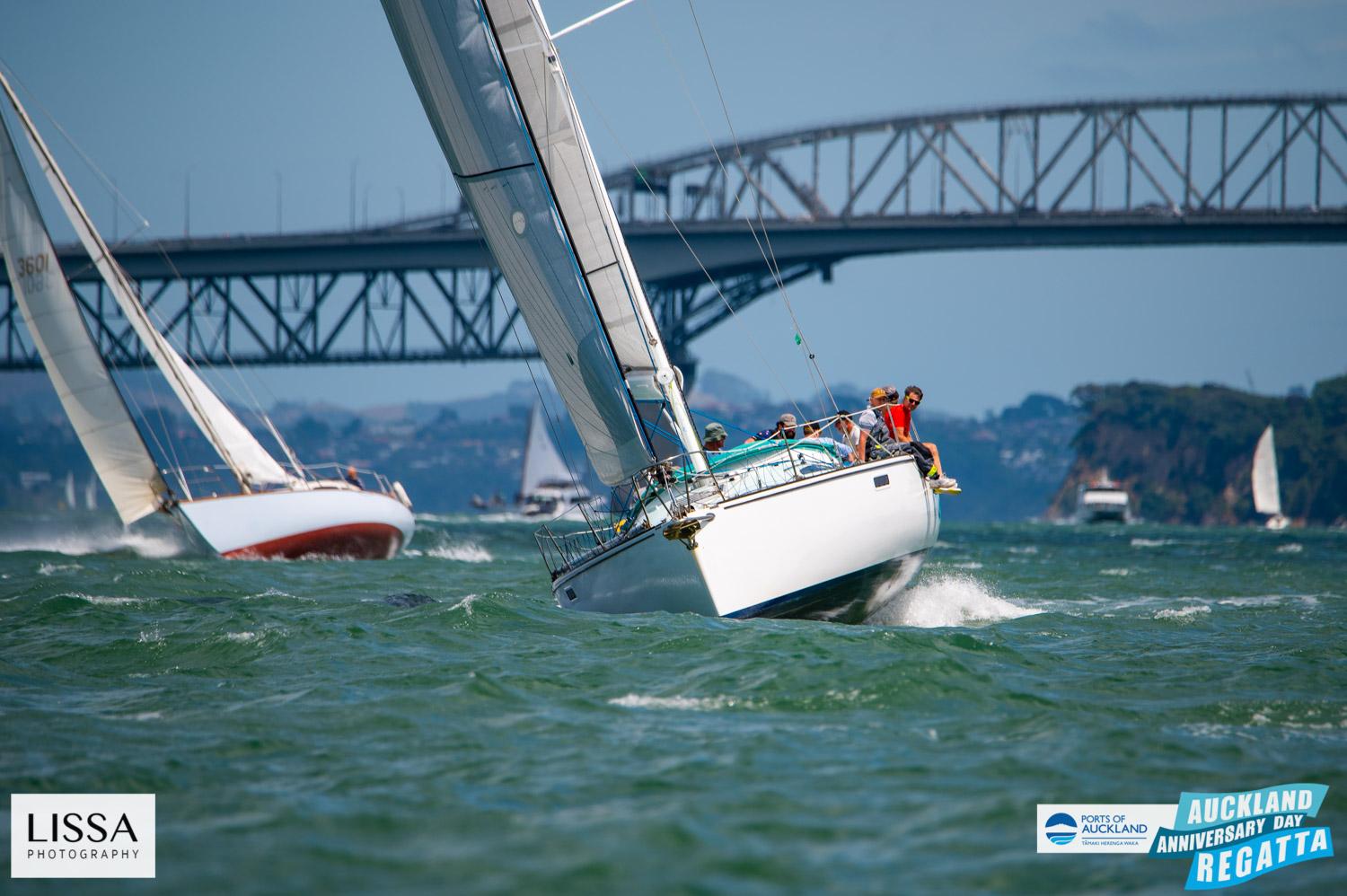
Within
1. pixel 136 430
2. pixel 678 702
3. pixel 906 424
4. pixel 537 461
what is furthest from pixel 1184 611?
pixel 537 461

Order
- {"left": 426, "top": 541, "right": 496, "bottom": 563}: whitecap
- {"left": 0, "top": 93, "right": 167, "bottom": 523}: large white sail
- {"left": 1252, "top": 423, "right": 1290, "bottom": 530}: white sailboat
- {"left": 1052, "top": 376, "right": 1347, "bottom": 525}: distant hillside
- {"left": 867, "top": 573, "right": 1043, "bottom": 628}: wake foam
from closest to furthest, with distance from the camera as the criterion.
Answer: {"left": 867, "top": 573, "right": 1043, "bottom": 628}: wake foam, {"left": 0, "top": 93, "right": 167, "bottom": 523}: large white sail, {"left": 426, "top": 541, "right": 496, "bottom": 563}: whitecap, {"left": 1252, "top": 423, "right": 1290, "bottom": 530}: white sailboat, {"left": 1052, "top": 376, "right": 1347, "bottom": 525}: distant hillside

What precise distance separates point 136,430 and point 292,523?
3703 mm

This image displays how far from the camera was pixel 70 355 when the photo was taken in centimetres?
2905

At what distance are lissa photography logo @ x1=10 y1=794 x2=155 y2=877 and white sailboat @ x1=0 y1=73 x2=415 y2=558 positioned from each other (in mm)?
20734

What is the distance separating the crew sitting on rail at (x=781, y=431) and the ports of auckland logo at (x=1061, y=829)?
23.3 feet

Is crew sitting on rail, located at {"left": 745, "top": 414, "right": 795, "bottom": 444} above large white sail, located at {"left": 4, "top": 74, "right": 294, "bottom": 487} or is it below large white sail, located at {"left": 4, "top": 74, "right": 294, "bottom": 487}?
below

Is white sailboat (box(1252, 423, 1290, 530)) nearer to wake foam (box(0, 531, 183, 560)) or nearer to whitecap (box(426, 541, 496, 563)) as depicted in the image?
whitecap (box(426, 541, 496, 563))

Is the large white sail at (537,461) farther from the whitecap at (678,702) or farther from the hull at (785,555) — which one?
the whitecap at (678,702)

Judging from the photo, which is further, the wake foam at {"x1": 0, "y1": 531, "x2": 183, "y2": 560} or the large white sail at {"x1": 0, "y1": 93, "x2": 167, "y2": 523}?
the wake foam at {"x1": 0, "y1": 531, "x2": 183, "y2": 560}

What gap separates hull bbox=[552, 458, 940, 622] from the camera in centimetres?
1293

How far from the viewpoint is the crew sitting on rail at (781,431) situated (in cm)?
1430

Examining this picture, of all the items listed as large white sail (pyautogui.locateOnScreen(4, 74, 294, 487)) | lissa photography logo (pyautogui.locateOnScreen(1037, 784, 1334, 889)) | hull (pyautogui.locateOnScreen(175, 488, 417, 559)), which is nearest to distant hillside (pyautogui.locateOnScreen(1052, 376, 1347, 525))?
hull (pyautogui.locateOnScreen(175, 488, 417, 559))

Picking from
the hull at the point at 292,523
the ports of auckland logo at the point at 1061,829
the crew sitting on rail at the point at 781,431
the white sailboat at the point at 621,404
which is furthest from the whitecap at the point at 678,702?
the hull at the point at 292,523

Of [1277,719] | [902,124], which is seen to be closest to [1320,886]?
[1277,719]
